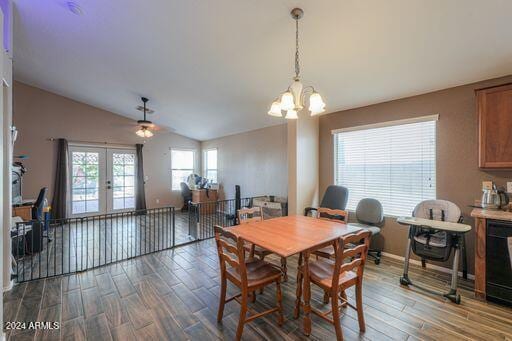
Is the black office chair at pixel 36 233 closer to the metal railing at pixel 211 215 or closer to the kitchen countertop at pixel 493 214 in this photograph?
the metal railing at pixel 211 215

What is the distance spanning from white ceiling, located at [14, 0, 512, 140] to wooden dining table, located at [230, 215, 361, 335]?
6.44 ft

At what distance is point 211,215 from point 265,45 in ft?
16.5

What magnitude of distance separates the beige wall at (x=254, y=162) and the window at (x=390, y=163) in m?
1.44

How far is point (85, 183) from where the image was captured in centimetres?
606

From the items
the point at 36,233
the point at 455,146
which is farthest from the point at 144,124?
the point at 455,146

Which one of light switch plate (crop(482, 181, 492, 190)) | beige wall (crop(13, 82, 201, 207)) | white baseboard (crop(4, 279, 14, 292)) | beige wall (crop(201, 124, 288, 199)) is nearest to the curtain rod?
beige wall (crop(13, 82, 201, 207))

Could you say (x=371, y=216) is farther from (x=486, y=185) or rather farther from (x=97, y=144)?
(x=97, y=144)

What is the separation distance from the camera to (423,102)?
3.21 metres

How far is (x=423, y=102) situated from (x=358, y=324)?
3035 mm

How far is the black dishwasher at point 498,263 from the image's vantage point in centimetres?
225

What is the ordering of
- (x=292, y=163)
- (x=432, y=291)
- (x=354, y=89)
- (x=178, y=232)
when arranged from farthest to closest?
(x=178, y=232), (x=292, y=163), (x=354, y=89), (x=432, y=291)

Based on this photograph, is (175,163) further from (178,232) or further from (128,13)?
(128,13)

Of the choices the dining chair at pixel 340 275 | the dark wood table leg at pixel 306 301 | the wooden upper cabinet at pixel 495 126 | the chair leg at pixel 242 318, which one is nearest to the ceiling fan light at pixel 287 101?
the dining chair at pixel 340 275

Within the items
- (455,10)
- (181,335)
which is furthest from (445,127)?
(181,335)
